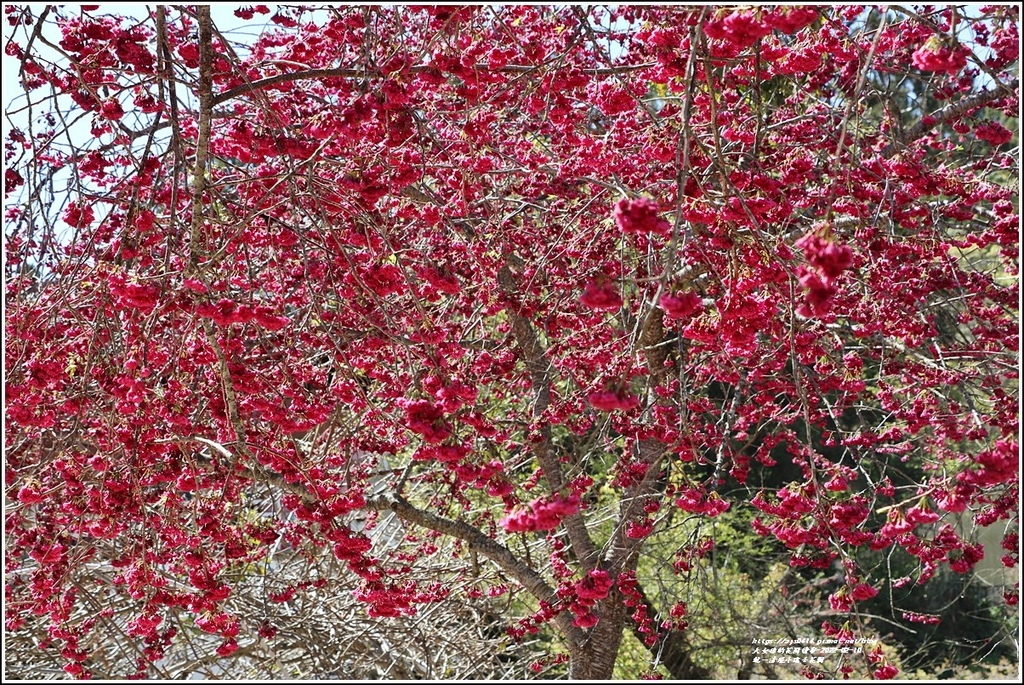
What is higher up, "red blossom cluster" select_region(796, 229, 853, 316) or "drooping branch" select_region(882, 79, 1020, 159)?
"drooping branch" select_region(882, 79, 1020, 159)

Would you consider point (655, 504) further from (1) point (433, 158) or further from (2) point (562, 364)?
(1) point (433, 158)

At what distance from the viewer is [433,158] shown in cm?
410

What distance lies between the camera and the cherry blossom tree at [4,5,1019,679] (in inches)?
104

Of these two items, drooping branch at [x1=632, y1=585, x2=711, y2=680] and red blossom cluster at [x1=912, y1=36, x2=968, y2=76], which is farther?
drooping branch at [x1=632, y1=585, x2=711, y2=680]

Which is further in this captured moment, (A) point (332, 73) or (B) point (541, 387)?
(B) point (541, 387)

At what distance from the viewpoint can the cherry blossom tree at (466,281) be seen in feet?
8.66

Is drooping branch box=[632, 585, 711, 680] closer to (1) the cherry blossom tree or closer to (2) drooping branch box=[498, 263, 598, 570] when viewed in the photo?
(1) the cherry blossom tree

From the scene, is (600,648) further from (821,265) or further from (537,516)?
(821,265)

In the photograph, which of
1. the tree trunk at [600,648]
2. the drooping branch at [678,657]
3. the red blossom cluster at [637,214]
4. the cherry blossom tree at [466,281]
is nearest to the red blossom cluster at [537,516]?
the cherry blossom tree at [466,281]

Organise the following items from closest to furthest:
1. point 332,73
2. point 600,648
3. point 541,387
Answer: point 332,73
point 541,387
point 600,648

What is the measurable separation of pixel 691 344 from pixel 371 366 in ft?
7.00

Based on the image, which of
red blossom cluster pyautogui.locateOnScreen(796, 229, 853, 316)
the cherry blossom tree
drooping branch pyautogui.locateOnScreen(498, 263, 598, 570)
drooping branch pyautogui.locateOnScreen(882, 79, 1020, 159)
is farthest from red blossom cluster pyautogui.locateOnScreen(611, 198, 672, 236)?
drooping branch pyautogui.locateOnScreen(882, 79, 1020, 159)

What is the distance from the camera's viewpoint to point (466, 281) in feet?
14.9

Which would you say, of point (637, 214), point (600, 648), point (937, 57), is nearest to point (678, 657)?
point (600, 648)
